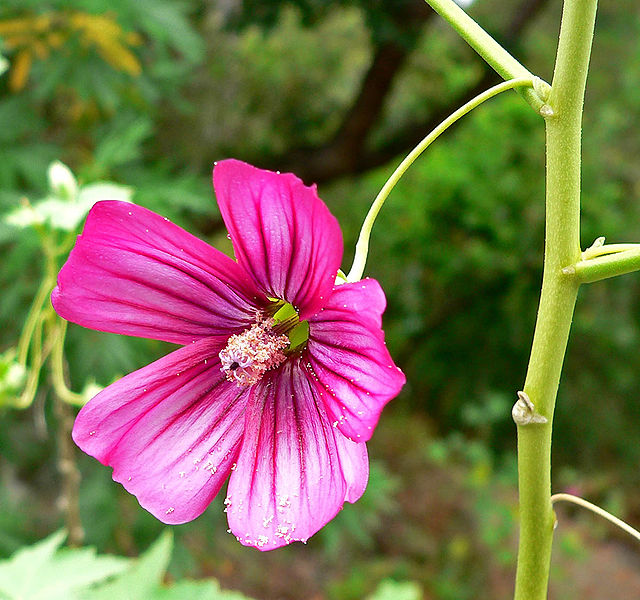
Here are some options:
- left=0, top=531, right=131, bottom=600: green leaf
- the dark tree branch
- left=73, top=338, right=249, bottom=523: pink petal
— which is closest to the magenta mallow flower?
left=73, top=338, right=249, bottom=523: pink petal

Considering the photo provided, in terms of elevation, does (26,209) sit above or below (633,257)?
above

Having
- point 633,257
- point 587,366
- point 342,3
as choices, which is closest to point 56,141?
point 342,3

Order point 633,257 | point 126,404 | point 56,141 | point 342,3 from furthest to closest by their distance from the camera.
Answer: point 342,3 < point 56,141 < point 126,404 < point 633,257

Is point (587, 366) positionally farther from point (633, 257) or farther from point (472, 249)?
point (633, 257)

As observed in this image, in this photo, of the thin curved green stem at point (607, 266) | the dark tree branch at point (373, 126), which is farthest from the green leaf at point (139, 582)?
the dark tree branch at point (373, 126)

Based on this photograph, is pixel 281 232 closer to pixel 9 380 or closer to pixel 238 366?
pixel 238 366
